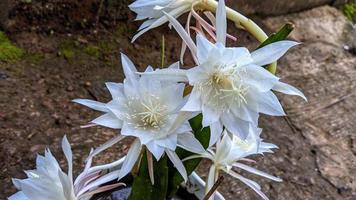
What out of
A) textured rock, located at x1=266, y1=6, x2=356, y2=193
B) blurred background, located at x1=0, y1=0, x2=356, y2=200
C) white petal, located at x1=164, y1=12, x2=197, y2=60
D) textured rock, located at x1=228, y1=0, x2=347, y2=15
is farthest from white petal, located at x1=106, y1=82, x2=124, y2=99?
textured rock, located at x1=228, y1=0, x2=347, y2=15

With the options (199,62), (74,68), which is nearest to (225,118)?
(199,62)

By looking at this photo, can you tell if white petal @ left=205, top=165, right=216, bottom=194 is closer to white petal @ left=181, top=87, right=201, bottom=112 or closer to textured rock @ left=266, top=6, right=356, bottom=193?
white petal @ left=181, top=87, right=201, bottom=112

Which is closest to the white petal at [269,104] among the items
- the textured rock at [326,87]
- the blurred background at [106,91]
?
the blurred background at [106,91]

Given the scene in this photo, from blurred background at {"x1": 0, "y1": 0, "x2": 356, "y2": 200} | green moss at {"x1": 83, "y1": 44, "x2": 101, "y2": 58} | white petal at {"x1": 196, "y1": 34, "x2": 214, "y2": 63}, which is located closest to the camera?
white petal at {"x1": 196, "y1": 34, "x2": 214, "y2": 63}

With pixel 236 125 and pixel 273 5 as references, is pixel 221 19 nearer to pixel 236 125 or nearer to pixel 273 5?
pixel 236 125

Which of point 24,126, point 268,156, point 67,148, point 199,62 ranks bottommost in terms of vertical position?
point 268,156

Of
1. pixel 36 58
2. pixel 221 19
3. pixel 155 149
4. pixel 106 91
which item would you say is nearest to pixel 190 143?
pixel 155 149

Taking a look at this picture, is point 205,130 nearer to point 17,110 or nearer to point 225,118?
point 225,118
